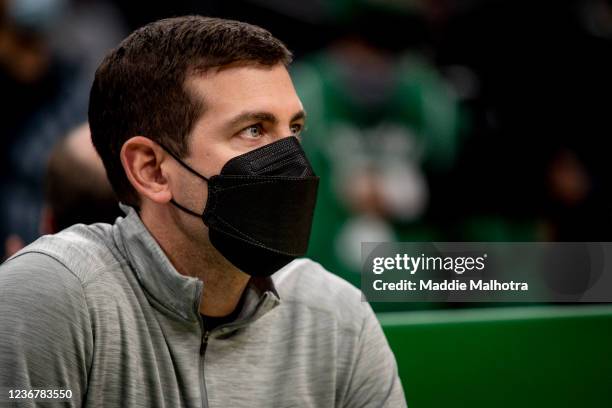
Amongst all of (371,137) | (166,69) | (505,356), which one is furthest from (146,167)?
(371,137)

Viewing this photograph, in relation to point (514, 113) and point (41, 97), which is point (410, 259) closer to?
point (41, 97)

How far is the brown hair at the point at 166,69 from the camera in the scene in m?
1.66

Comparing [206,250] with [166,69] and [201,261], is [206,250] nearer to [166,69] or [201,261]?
[201,261]

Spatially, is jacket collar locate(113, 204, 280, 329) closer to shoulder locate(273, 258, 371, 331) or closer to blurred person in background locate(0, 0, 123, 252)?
shoulder locate(273, 258, 371, 331)

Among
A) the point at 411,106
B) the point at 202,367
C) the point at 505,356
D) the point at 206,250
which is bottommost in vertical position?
the point at 202,367

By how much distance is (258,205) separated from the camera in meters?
1.67

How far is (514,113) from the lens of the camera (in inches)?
155

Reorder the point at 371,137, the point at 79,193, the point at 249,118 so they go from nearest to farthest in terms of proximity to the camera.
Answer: the point at 249,118, the point at 79,193, the point at 371,137

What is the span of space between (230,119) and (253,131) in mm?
57

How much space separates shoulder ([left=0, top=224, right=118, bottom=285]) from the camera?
149cm

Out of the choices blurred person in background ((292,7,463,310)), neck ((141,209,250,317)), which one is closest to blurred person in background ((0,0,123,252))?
blurred person in background ((292,7,463,310))

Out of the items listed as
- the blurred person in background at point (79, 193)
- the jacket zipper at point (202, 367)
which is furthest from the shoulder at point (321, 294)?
the blurred person in background at point (79, 193)

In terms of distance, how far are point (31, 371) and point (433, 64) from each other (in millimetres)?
3219

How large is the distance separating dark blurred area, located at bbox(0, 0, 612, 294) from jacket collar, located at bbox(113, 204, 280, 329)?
1.32m
